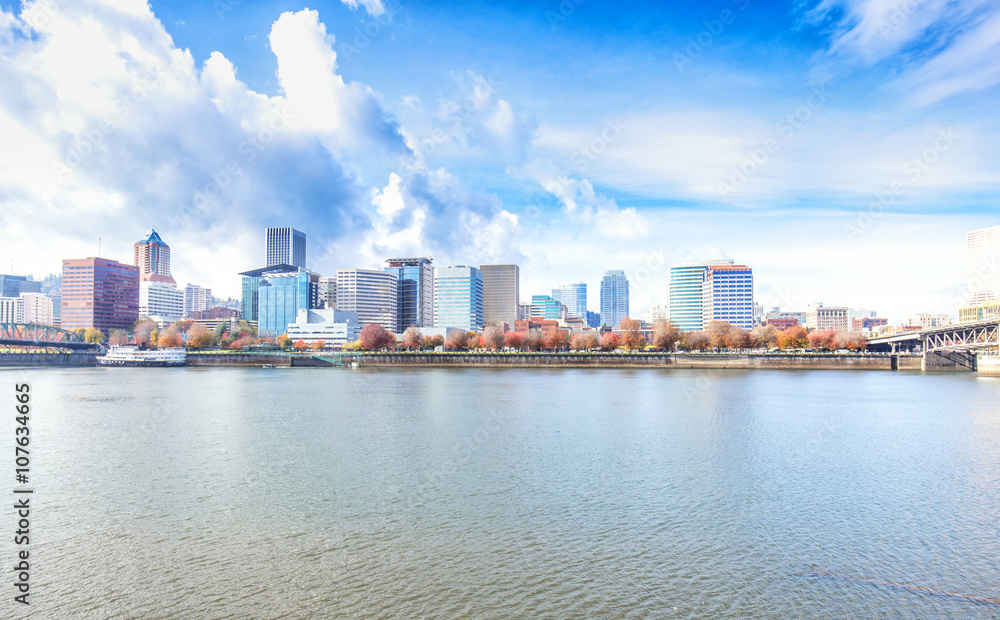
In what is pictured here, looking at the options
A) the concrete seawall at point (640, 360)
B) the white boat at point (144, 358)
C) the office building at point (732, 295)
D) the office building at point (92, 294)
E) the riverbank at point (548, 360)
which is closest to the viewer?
the concrete seawall at point (640, 360)

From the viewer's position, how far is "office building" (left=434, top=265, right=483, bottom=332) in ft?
591

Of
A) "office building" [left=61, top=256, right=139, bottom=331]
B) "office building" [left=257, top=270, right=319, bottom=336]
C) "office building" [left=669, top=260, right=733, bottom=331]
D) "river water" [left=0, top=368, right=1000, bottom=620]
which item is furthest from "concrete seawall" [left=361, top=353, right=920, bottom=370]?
"office building" [left=61, top=256, right=139, bottom=331]

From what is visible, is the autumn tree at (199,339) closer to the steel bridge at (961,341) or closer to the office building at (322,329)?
the office building at (322,329)

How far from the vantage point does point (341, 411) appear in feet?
111

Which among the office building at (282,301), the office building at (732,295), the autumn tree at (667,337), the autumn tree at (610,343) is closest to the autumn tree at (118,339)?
the office building at (282,301)

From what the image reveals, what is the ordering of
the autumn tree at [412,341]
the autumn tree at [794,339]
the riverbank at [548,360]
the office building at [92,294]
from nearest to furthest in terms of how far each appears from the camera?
the riverbank at [548,360] → the autumn tree at [794,339] → the autumn tree at [412,341] → the office building at [92,294]

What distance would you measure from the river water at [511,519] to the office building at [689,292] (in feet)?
524

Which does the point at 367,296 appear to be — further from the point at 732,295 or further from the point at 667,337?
the point at 667,337

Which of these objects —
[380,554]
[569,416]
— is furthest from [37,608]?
[569,416]

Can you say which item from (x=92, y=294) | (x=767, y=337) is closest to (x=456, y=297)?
(x=767, y=337)

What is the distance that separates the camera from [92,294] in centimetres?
15712

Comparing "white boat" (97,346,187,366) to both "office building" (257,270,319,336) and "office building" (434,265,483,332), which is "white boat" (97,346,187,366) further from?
"office building" (434,265,483,332)

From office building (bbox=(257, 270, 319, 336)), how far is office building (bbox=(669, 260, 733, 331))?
111 meters

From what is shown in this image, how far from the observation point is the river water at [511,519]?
33.0 feet
